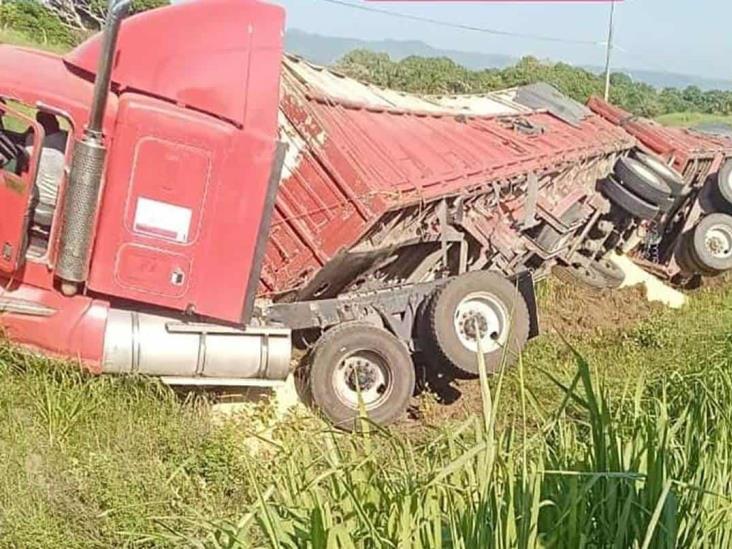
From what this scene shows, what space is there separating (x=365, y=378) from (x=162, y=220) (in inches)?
71.1

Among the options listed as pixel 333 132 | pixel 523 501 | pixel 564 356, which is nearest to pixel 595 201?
pixel 564 356

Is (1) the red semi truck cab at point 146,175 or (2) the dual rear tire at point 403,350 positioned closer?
(1) the red semi truck cab at point 146,175

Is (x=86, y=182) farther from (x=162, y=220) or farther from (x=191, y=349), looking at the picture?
(x=191, y=349)

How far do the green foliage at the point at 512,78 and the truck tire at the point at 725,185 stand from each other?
50.6 ft

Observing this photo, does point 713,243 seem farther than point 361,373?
Yes

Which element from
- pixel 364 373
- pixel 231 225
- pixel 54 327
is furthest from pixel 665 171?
pixel 54 327

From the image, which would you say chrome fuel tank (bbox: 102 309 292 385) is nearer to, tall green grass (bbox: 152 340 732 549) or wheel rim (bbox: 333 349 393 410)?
wheel rim (bbox: 333 349 393 410)

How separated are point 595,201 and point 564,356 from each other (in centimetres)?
252

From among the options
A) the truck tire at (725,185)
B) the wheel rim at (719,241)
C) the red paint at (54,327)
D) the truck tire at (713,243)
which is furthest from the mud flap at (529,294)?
the truck tire at (725,185)

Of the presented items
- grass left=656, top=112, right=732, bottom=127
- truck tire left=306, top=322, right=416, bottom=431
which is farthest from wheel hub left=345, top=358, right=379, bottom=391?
grass left=656, top=112, right=732, bottom=127

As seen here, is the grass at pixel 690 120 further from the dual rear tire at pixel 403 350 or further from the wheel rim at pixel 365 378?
the wheel rim at pixel 365 378

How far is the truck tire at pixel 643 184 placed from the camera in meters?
10.6

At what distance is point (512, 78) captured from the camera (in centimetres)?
3331

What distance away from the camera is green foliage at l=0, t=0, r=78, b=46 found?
19266 mm
